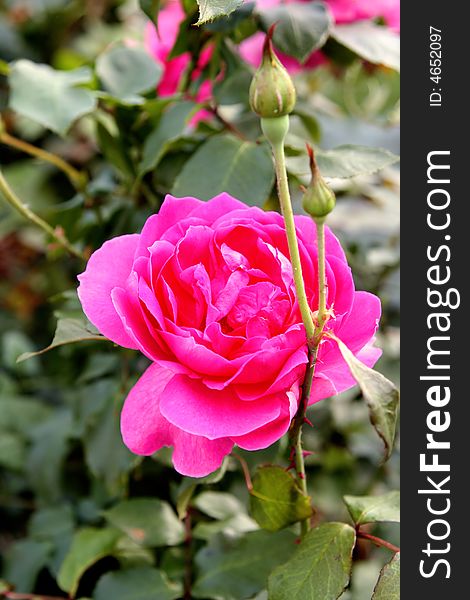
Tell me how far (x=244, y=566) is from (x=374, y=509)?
5.3 inches

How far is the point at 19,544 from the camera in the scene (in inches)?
33.6

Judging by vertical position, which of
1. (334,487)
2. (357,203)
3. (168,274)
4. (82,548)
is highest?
(168,274)

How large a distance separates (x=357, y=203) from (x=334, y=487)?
33cm

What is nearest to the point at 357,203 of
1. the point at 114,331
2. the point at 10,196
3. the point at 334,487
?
the point at 334,487

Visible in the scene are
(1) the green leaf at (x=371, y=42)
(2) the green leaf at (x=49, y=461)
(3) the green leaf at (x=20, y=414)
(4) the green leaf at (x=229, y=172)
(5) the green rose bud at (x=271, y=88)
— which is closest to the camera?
(5) the green rose bud at (x=271, y=88)

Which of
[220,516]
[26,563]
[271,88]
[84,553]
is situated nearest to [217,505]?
[220,516]

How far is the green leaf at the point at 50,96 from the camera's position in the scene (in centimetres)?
71

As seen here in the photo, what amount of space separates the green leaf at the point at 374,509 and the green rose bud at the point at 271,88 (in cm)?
28

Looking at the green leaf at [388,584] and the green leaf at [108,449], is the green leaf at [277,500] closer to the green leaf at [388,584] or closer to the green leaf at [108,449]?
the green leaf at [388,584]

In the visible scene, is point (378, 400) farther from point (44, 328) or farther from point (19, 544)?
point (44, 328)

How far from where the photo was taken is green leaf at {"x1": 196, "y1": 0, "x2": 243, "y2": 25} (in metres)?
0.46

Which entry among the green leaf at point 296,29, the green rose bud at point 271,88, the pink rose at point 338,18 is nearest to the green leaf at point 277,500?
the green rose bud at point 271,88

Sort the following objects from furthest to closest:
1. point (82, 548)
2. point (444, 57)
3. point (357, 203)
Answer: point (357, 203) → point (82, 548) → point (444, 57)

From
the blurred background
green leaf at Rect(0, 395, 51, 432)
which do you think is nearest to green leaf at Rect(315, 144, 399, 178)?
the blurred background
